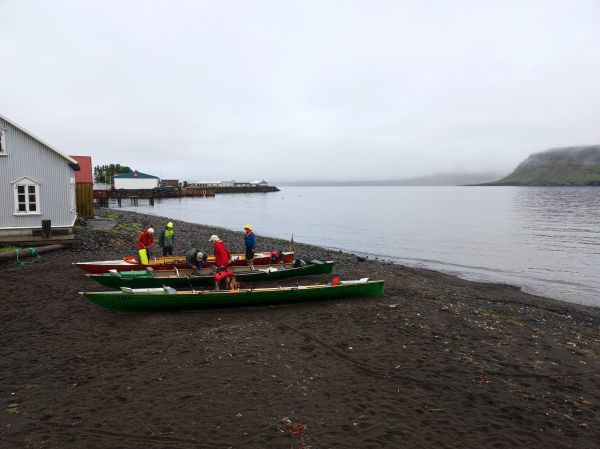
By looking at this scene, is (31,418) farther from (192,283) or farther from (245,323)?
(192,283)

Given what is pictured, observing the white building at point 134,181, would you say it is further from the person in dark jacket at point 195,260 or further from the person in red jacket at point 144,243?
the person in dark jacket at point 195,260

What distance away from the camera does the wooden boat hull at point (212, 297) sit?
1207 centimetres

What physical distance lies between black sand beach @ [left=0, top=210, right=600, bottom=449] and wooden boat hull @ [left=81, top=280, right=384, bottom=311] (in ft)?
0.99

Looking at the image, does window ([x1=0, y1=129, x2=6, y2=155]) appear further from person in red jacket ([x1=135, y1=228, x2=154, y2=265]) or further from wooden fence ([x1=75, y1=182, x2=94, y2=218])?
wooden fence ([x1=75, y1=182, x2=94, y2=218])

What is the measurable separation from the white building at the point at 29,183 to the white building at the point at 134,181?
92.2 meters

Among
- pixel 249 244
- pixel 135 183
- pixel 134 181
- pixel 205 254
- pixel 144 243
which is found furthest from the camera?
pixel 135 183

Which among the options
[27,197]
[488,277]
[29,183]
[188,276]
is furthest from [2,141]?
[488,277]

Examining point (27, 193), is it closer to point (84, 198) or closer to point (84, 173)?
point (84, 198)

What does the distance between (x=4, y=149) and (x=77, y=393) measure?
1968cm

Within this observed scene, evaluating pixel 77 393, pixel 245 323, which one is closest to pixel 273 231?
pixel 245 323

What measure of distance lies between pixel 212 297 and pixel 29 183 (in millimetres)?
16539

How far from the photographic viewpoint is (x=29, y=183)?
22125 millimetres

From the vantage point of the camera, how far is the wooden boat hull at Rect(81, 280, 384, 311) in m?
12.1

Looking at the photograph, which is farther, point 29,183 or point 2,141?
point 29,183
